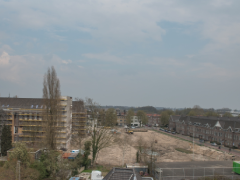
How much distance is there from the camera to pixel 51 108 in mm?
28484

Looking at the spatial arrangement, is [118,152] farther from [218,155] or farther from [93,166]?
[218,155]

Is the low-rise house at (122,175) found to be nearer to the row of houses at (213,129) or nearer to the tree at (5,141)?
the tree at (5,141)

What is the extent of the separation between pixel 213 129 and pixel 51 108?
176 ft

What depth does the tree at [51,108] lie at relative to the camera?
2731 cm

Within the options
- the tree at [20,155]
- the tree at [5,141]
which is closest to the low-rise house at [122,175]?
the tree at [20,155]

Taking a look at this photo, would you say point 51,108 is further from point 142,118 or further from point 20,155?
point 142,118

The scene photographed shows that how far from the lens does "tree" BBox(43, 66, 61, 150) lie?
27.3m

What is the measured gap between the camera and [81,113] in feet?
173

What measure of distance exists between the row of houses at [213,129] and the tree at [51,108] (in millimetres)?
48183

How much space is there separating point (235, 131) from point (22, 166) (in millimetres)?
53181

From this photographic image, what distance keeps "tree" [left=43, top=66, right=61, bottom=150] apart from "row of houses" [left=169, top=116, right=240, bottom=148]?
4818cm

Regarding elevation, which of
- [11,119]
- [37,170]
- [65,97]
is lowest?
[37,170]

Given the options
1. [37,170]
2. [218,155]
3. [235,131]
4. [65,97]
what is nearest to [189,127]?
[235,131]

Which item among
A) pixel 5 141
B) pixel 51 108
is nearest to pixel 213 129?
pixel 51 108
